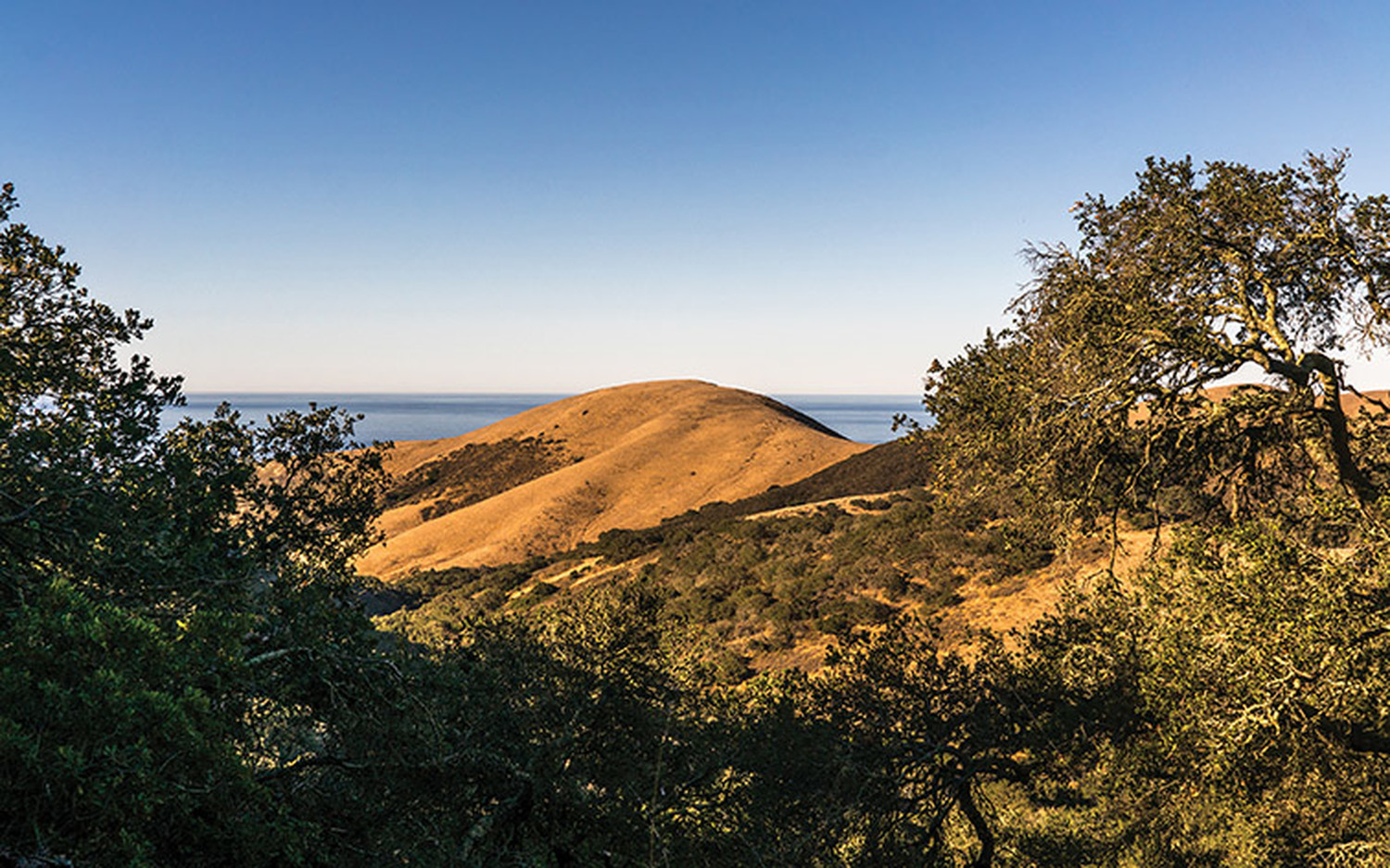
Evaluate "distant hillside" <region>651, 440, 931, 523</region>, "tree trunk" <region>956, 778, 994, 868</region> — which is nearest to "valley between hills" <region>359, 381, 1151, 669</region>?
"distant hillside" <region>651, 440, 931, 523</region>

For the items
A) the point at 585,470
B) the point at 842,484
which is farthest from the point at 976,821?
the point at 585,470

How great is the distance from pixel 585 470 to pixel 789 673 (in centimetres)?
7063

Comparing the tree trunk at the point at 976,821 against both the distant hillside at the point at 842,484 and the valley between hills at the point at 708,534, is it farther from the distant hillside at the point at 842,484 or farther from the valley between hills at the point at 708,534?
the distant hillside at the point at 842,484

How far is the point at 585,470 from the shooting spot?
82.2m

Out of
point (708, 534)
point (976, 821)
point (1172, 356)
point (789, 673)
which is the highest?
point (1172, 356)

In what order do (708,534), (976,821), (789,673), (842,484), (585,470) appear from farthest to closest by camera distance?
(585,470) < (842,484) < (708,534) < (789,673) < (976,821)

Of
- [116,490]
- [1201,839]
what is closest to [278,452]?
[116,490]

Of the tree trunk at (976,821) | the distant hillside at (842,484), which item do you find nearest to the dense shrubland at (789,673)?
the tree trunk at (976,821)

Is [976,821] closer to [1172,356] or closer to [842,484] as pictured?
[1172,356]

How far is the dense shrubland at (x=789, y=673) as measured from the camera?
532cm

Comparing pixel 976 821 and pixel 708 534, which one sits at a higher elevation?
pixel 976 821

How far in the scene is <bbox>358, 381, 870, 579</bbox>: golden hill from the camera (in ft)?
225

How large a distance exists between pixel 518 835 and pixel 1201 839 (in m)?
11.2

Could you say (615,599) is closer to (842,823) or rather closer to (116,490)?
(842,823)
